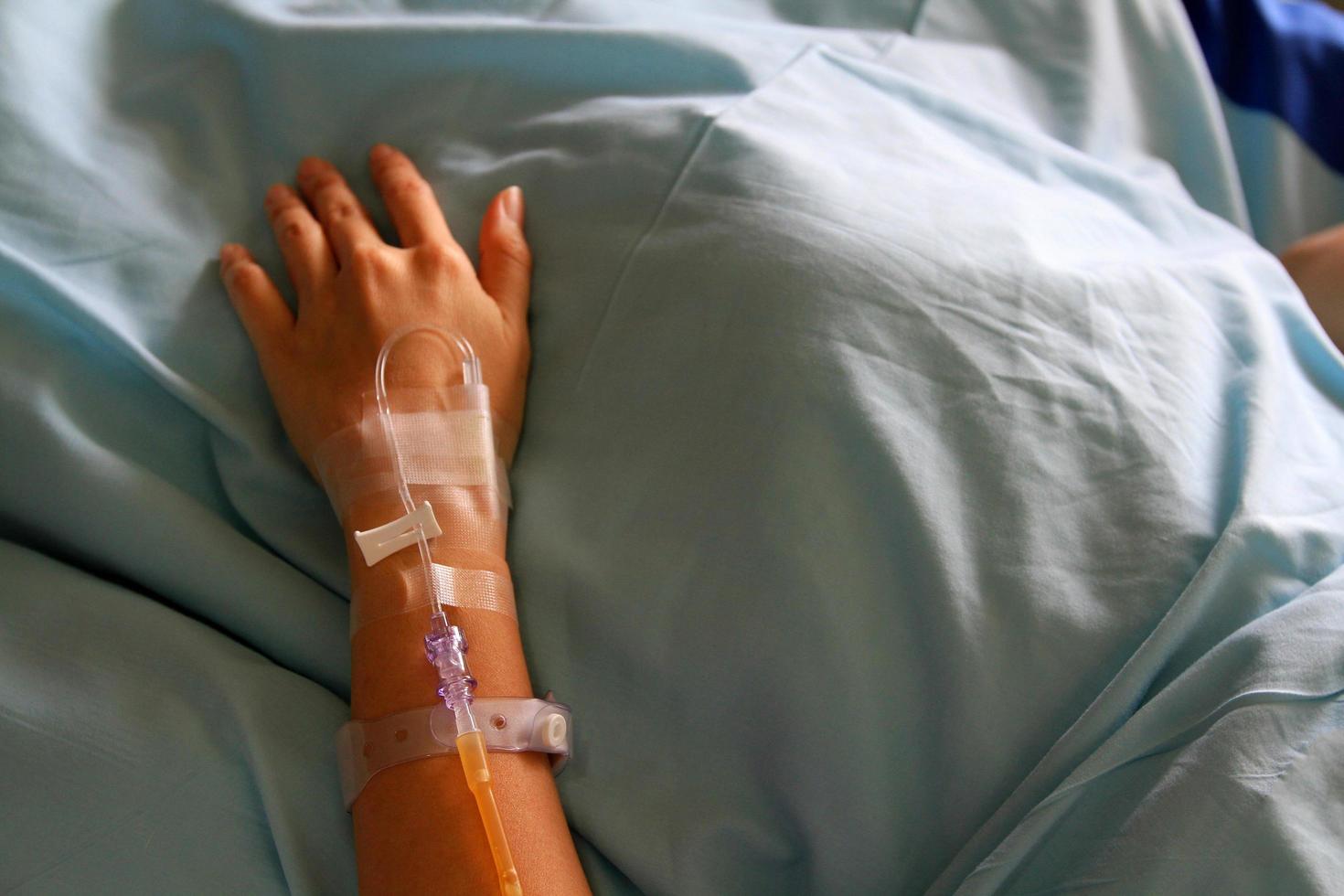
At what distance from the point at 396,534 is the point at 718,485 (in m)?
0.23

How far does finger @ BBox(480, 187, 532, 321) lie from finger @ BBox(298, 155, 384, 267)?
98mm

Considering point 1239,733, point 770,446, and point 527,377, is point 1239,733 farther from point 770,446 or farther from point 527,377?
point 527,377

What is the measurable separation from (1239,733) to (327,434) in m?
0.67

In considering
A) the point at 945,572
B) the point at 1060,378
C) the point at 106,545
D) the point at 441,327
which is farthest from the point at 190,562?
the point at 1060,378

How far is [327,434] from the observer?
0.87 meters

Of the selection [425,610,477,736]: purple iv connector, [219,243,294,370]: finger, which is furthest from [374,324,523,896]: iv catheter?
[219,243,294,370]: finger

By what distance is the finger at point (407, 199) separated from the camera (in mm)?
971

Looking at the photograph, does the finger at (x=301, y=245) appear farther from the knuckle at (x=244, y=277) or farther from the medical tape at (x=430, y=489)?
the medical tape at (x=430, y=489)

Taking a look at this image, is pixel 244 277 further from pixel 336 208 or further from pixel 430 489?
pixel 430 489

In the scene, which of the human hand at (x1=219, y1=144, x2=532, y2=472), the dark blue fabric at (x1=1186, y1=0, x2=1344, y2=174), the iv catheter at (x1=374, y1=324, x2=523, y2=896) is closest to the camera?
the iv catheter at (x1=374, y1=324, x2=523, y2=896)

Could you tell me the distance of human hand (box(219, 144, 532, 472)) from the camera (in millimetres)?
896

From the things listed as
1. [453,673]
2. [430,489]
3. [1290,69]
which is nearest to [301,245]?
[430,489]

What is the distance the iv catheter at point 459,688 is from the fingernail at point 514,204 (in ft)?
0.70

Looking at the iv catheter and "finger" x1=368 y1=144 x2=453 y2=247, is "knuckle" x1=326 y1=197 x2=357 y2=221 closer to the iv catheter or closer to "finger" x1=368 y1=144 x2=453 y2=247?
"finger" x1=368 y1=144 x2=453 y2=247
